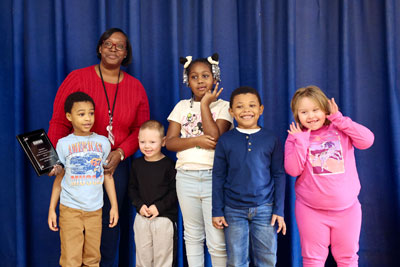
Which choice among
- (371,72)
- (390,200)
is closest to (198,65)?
(371,72)

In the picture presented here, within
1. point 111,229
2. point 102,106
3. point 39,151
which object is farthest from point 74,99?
point 111,229

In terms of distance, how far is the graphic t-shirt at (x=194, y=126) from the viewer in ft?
6.17

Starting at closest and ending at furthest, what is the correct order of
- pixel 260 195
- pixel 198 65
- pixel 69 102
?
pixel 260 195, pixel 69 102, pixel 198 65

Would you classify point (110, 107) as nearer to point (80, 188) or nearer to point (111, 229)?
point (80, 188)

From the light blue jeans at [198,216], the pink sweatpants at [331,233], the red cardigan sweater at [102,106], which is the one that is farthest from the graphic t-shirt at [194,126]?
the pink sweatpants at [331,233]

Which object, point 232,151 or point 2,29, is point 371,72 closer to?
point 232,151

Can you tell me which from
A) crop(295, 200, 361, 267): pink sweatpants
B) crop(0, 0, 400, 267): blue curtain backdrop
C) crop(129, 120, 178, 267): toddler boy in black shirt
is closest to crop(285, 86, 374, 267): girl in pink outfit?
crop(295, 200, 361, 267): pink sweatpants

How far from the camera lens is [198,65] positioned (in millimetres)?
1975

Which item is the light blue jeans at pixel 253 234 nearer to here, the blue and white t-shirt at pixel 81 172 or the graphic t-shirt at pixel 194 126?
the graphic t-shirt at pixel 194 126

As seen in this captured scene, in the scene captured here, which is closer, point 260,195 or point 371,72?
point 260,195

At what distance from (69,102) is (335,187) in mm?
1630

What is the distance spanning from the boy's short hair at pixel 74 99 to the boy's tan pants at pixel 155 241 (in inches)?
31.3

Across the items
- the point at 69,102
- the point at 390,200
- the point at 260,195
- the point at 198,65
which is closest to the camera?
the point at 260,195

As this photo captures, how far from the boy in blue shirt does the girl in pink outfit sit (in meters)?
0.16
